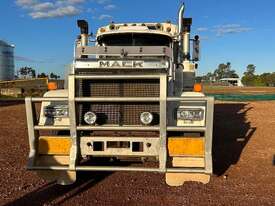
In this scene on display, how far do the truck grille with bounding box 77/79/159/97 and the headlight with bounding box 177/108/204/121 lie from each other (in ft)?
1.58

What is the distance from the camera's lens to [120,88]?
23.9ft

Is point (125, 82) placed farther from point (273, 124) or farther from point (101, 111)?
point (273, 124)

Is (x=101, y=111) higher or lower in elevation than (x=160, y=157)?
higher

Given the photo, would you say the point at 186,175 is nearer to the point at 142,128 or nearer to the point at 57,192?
the point at 142,128

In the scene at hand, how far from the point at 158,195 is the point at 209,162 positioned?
0.94 m

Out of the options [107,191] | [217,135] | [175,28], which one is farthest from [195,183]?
[217,135]

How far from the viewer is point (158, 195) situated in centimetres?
696

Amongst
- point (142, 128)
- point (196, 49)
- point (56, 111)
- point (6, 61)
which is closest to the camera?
point (142, 128)

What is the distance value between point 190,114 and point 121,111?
1119 millimetres

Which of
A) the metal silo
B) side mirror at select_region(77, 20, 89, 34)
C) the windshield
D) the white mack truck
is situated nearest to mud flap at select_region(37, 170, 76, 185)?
the white mack truck

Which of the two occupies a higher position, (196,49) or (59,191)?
(196,49)

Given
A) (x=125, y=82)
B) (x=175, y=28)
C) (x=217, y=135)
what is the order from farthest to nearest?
(x=217, y=135), (x=175, y=28), (x=125, y=82)

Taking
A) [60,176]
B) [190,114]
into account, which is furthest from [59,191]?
[190,114]

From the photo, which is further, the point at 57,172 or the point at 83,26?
the point at 83,26
